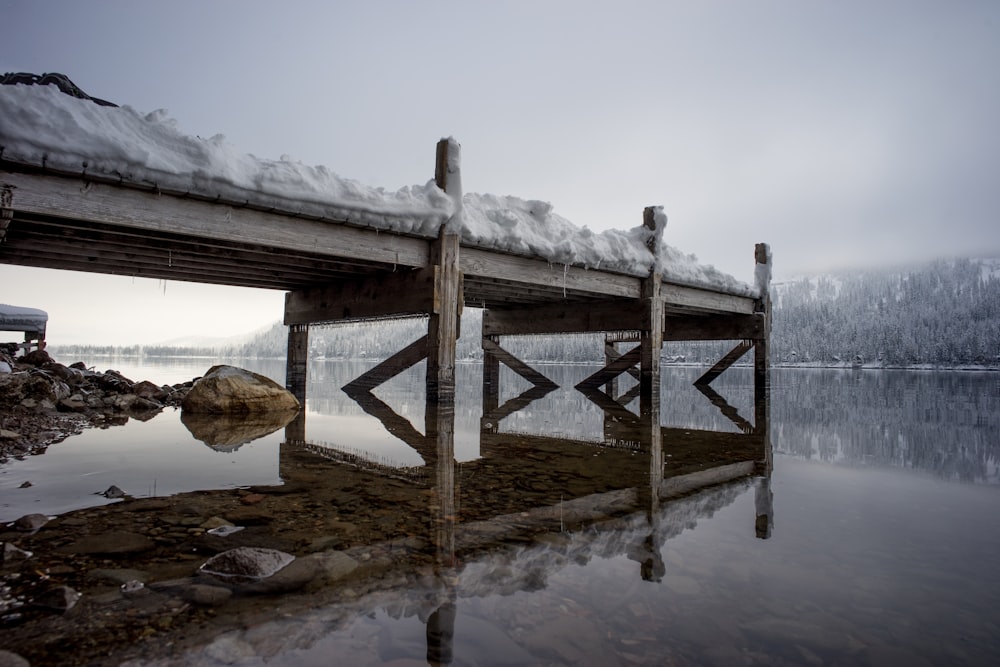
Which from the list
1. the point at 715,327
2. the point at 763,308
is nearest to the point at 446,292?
the point at 763,308

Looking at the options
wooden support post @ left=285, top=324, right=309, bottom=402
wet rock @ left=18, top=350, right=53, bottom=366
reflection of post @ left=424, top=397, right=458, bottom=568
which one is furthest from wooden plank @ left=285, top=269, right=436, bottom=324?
wet rock @ left=18, top=350, right=53, bottom=366

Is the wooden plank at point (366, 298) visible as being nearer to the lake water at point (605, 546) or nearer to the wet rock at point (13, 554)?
the lake water at point (605, 546)

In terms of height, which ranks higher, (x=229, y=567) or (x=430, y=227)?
(x=430, y=227)

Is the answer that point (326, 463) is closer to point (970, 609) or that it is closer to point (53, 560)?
point (53, 560)

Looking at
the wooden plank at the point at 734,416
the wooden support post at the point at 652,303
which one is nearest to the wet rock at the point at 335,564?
the wooden plank at the point at 734,416

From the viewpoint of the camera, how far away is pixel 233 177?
581cm

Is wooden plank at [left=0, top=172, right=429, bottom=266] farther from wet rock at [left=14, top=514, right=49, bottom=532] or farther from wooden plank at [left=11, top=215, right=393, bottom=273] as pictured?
wet rock at [left=14, top=514, right=49, bottom=532]

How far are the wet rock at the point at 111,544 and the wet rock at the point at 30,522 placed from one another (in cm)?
32

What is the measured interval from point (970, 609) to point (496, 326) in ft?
41.1

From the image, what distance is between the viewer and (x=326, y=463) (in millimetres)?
3963

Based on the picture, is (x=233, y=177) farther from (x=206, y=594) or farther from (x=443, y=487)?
(x=206, y=594)

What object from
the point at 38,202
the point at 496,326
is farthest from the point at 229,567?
the point at 496,326

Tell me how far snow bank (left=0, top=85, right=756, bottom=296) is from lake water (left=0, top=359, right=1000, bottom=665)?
2731 millimetres

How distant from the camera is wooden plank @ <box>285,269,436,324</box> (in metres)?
7.59
